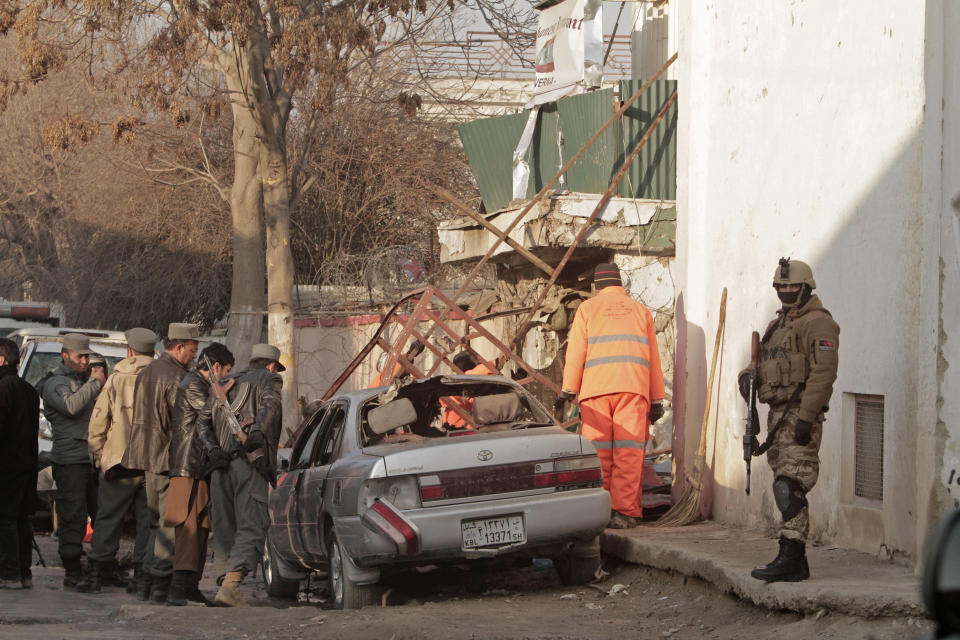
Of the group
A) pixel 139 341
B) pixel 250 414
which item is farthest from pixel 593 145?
pixel 250 414

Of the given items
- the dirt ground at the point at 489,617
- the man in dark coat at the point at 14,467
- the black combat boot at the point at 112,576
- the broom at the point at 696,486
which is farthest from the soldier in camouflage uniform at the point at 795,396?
the man in dark coat at the point at 14,467

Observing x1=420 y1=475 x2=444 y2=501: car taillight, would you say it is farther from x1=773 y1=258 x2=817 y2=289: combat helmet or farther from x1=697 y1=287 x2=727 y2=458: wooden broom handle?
x1=697 y1=287 x2=727 y2=458: wooden broom handle

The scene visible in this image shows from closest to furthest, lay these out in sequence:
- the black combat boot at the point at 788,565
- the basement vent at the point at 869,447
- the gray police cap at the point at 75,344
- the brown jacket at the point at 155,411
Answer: the black combat boot at the point at 788,565 → the basement vent at the point at 869,447 → the brown jacket at the point at 155,411 → the gray police cap at the point at 75,344

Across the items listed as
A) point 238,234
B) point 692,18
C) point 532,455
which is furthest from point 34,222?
point 532,455

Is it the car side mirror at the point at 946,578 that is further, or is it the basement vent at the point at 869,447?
the basement vent at the point at 869,447

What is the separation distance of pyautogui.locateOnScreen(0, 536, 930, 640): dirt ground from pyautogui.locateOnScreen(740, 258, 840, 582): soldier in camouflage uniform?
39 centimetres

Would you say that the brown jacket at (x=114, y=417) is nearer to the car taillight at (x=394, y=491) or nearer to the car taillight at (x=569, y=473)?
the car taillight at (x=394, y=491)

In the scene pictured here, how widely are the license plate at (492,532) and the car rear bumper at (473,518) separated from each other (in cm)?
3

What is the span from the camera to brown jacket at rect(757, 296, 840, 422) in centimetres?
605

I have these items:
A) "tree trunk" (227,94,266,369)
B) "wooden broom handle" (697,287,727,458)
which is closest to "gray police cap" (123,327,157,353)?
"wooden broom handle" (697,287,727,458)

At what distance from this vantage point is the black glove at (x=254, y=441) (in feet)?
Result: 24.9

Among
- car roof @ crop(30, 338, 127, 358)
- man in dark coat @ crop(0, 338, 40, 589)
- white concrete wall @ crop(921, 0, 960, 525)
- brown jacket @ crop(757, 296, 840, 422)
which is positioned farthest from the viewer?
car roof @ crop(30, 338, 127, 358)

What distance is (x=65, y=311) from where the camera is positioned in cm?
2470

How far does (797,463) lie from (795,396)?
1.15ft
